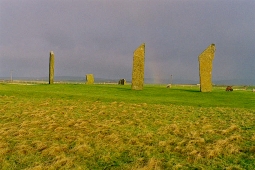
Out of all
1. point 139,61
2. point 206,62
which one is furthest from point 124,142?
point 206,62

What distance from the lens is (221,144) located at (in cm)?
841

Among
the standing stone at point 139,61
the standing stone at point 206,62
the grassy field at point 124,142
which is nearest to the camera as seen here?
the grassy field at point 124,142

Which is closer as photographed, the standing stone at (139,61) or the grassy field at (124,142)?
the grassy field at (124,142)

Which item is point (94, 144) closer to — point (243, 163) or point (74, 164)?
point (74, 164)

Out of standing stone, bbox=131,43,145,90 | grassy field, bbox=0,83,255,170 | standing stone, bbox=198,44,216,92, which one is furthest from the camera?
standing stone, bbox=131,43,145,90

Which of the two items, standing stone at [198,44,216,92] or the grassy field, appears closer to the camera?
the grassy field

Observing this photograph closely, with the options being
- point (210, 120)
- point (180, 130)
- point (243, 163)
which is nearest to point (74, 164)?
point (243, 163)

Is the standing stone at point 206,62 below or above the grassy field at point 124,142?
above

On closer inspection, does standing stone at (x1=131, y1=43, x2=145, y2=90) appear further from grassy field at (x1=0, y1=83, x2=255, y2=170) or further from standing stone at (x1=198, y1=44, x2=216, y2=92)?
grassy field at (x1=0, y1=83, x2=255, y2=170)

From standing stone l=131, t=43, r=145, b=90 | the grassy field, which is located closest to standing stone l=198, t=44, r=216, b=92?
standing stone l=131, t=43, r=145, b=90

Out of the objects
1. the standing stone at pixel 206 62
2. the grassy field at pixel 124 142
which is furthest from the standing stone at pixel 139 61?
the grassy field at pixel 124 142

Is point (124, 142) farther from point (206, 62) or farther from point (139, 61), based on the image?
point (206, 62)

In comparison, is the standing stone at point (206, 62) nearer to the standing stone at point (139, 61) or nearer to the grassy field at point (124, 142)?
the standing stone at point (139, 61)

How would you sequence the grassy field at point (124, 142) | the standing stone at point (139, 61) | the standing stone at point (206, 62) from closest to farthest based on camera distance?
the grassy field at point (124, 142)
the standing stone at point (206, 62)
the standing stone at point (139, 61)
